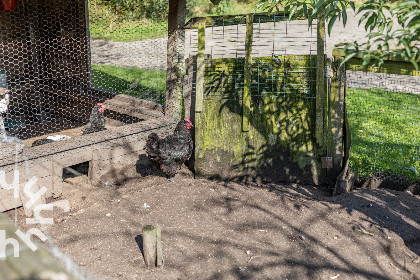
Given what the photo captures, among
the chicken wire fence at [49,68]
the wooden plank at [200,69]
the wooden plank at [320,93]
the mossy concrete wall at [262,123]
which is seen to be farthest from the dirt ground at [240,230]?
the chicken wire fence at [49,68]

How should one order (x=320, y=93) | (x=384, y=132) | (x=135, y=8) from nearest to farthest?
(x=320, y=93) < (x=384, y=132) < (x=135, y=8)

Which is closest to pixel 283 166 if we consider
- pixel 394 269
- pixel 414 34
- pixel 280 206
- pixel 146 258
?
pixel 280 206

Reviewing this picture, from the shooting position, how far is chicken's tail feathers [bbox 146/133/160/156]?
16.0ft

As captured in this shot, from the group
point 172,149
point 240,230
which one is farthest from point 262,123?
point 240,230

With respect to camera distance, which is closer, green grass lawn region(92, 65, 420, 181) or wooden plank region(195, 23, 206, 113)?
wooden plank region(195, 23, 206, 113)

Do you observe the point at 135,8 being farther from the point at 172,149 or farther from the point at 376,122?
the point at 172,149

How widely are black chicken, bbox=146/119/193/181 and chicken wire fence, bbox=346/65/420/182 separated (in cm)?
204

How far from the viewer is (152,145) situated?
4887 mm

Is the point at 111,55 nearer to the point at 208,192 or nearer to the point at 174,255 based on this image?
the point at 208,192

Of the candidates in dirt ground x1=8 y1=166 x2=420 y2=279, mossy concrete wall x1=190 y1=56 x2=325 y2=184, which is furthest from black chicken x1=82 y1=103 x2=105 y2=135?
mossy concrete wall x1=190 y1=56 x2=325 y2=184

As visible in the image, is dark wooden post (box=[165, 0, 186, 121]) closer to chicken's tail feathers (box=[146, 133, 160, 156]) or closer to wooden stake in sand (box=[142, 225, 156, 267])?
chicken's tail feathers (box=[146, 133, 160, 156])

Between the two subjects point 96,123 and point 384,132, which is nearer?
point 96,123

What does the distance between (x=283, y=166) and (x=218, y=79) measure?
4.03ft

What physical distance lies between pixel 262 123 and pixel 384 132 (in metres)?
2.38
